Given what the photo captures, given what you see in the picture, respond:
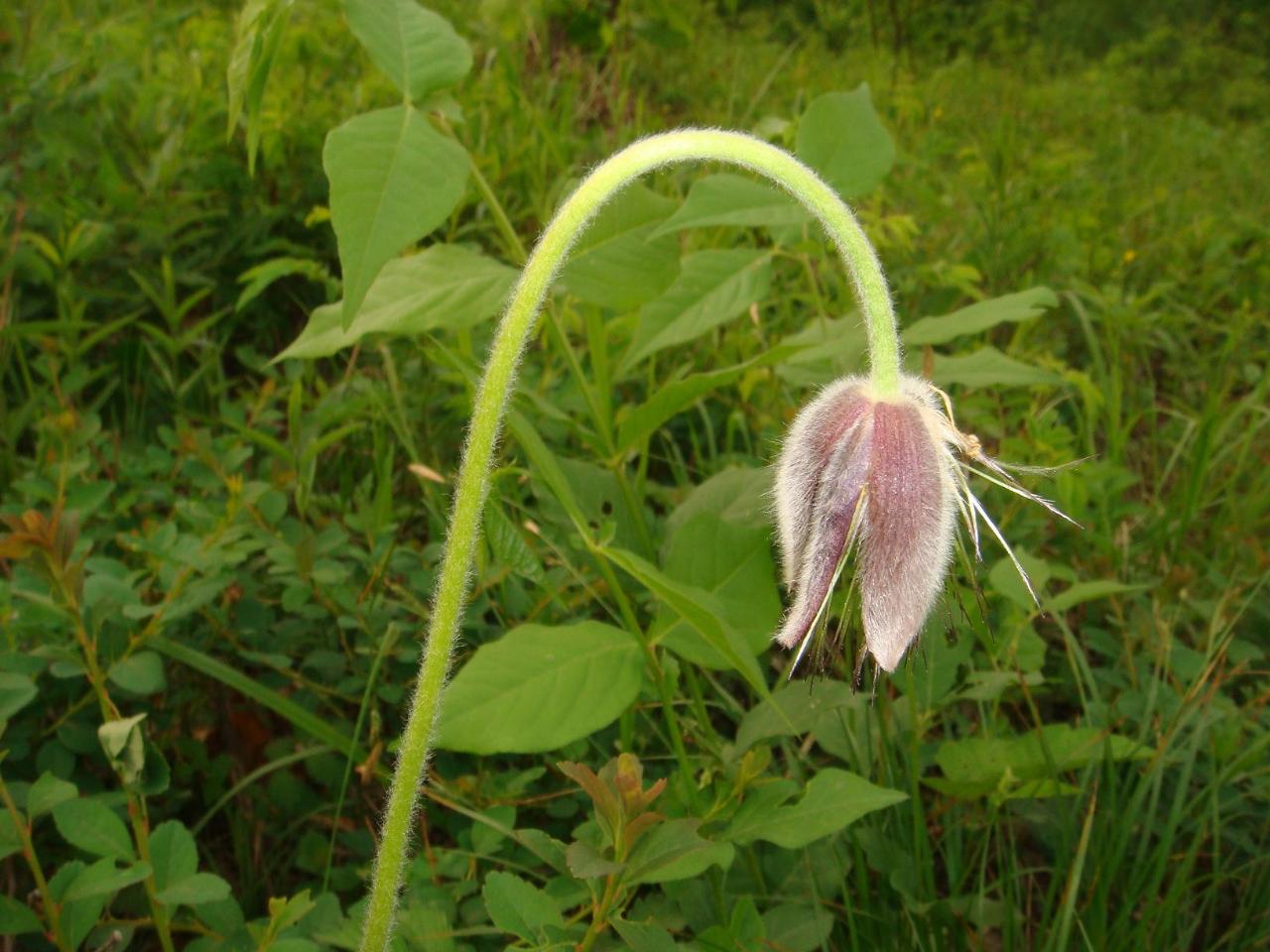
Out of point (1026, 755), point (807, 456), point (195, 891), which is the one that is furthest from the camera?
point (1026, 755)

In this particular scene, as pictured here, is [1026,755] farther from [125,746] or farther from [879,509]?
[125,746]

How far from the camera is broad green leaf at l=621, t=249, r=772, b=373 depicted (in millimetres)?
1572

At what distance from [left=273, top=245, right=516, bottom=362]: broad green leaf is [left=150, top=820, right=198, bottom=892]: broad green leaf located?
1.94 ft

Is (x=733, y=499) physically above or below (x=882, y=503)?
below

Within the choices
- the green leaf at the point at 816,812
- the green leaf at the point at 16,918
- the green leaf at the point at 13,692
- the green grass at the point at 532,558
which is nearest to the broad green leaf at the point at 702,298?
the green grass at the point at 532,558

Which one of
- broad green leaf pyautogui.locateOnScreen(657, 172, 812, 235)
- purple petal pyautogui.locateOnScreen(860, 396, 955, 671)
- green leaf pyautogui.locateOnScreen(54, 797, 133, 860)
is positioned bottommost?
green leaf pyautogui.locateOnScreen(54, 797, 133, 860)

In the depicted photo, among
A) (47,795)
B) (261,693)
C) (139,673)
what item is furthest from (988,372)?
(47,795)

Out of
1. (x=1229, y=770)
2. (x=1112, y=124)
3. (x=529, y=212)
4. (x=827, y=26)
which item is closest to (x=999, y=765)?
(x=1229, y=770)

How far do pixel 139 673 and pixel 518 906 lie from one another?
2.07 ft

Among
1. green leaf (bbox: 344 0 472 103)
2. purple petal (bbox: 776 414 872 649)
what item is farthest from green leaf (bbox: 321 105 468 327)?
purple petal (bbox: 776 414 872 649)

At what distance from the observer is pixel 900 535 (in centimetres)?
107

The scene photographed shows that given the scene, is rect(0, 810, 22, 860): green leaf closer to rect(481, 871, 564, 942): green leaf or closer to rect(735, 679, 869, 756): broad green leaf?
rect(481, 871, 564, 942): green leaf

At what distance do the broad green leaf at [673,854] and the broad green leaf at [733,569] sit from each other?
0.93ft

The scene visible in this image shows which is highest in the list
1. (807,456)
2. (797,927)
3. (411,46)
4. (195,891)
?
(411,46)
